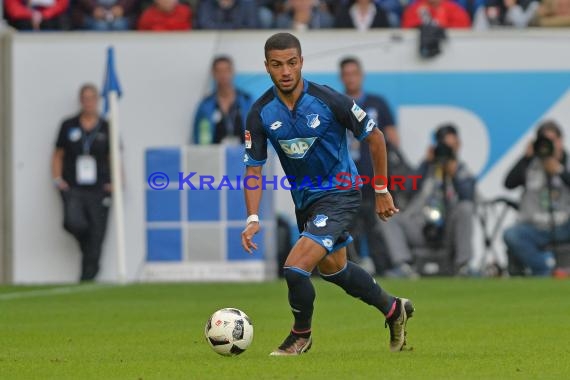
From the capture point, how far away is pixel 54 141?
22031 mm

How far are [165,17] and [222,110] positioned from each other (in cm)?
194

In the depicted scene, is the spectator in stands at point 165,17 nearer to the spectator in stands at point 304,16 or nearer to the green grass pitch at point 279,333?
the spectator in stands at point 304,16

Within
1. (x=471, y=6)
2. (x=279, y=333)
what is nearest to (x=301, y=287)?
(x=279, y=333)

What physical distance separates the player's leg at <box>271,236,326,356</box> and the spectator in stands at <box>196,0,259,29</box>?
41.7 feet

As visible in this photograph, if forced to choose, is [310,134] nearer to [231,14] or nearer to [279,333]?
[279,333]

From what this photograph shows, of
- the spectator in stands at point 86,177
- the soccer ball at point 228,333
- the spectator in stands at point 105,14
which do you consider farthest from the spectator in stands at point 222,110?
the soccer ball at point 228,333

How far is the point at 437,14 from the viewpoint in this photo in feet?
71.8

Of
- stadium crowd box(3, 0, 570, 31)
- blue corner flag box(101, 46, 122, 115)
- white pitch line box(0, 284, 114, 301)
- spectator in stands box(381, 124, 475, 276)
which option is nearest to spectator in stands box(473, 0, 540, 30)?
stadium crowd box(3, 0, 570, 31)

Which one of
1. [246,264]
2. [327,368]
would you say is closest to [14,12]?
[246,264]

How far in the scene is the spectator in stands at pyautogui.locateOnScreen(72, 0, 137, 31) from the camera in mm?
22078

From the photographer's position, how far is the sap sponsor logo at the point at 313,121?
969 cm

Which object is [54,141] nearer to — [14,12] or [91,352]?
[14,12]

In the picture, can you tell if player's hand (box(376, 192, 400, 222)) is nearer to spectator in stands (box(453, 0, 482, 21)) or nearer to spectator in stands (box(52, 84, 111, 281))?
spectator in stands (box(52, 84, 111, 281))

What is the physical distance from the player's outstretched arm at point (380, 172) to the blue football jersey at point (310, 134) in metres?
0.07
